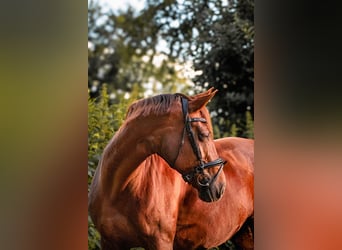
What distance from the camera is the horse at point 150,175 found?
6.94 feet

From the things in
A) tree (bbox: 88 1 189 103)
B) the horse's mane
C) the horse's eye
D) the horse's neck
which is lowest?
the horse's neck

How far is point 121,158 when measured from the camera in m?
2.20

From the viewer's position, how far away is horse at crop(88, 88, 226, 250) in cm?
212

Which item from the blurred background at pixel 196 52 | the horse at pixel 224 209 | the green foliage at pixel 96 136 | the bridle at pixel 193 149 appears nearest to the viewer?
the bridle at pixel 193 149

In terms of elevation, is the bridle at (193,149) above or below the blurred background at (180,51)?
below

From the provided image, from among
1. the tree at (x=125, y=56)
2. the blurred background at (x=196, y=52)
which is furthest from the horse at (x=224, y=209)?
the tree at (x=125, y=56)

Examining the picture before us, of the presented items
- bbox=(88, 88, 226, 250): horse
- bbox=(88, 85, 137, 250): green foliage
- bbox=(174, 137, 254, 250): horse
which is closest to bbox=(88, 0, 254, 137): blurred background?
bbox=(88, 85, 137, 250): green foliage

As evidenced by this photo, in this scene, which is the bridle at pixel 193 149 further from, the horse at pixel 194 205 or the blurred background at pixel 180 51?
the blurred background at pixel 180 51

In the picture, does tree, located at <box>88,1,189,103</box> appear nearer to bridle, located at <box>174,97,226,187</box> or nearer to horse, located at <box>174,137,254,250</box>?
horse, located at <box>174,137,254,250</box>
